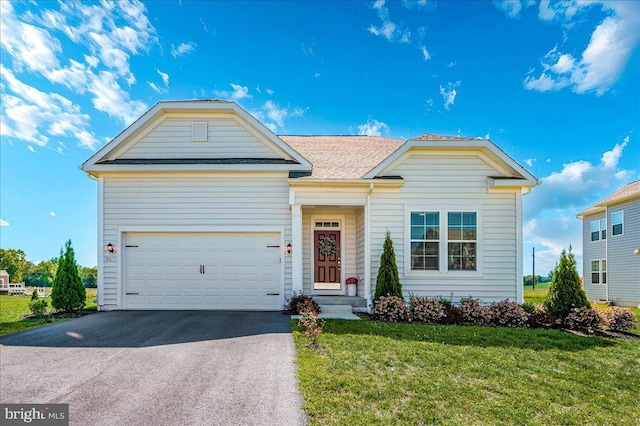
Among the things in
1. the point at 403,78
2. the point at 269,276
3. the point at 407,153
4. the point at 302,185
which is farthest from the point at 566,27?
the point at 269,276

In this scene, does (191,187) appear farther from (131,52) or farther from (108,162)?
(131,52)

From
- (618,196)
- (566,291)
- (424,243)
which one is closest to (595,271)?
(618,196)

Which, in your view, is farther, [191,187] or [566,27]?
[566,27]

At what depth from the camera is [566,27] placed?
463 inches

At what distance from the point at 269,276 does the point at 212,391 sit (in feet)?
19.8

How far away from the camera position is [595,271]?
2144cm

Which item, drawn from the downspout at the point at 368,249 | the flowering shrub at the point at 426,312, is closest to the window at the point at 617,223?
the flowering shrub at the point at 426,312

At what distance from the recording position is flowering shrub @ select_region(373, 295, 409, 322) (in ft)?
29.7

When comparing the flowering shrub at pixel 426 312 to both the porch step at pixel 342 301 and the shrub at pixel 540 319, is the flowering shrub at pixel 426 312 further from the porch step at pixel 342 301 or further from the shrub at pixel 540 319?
the shrub at pixel 540 319

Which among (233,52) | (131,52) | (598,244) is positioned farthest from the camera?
(598,244)

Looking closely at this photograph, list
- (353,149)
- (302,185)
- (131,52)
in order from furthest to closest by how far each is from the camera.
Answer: (353,149)
(131,52)
(302,185)

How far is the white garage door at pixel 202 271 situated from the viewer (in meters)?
10.5

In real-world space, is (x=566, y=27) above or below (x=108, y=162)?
above

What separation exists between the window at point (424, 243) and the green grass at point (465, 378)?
9.94 ft
